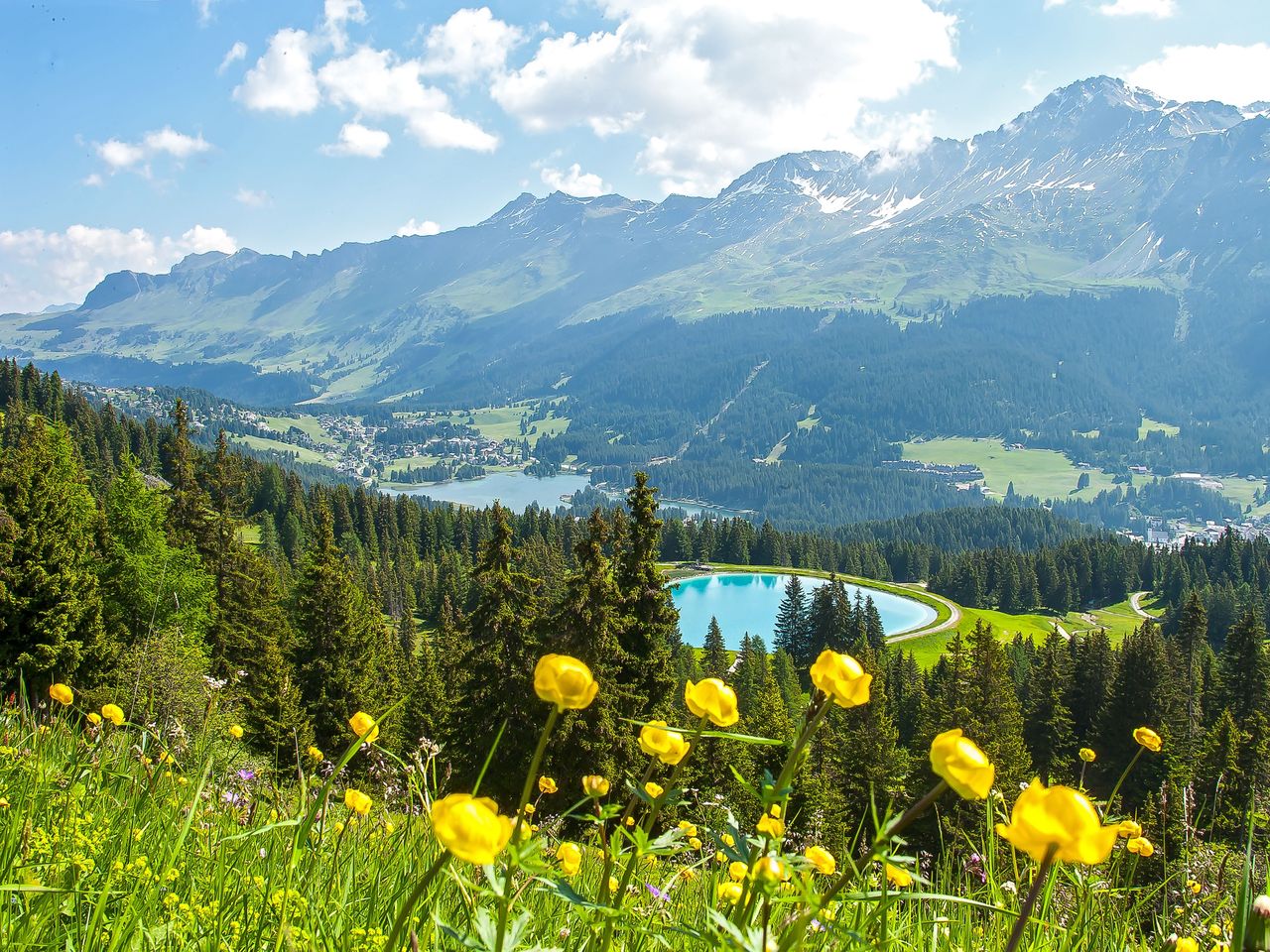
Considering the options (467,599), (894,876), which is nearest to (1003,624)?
(467,599)

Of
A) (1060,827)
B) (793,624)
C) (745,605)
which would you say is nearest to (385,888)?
(1060,827)

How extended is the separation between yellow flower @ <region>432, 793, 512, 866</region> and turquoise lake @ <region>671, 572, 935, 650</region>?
233 feet

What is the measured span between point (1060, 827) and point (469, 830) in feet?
2.36

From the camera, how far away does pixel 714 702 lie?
1402mm

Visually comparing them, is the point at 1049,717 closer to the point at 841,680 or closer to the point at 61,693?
the point at 61,693

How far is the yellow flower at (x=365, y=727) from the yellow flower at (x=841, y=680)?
0.91 m

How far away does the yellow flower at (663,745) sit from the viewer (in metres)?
1.46

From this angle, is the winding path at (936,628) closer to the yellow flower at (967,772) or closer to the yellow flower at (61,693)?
the yellow flower at (61,693)

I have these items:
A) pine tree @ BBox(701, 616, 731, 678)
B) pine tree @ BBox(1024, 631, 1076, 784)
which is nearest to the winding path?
pine tree @ BBox(701, 616, 731, 678)

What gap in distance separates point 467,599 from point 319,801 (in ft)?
248

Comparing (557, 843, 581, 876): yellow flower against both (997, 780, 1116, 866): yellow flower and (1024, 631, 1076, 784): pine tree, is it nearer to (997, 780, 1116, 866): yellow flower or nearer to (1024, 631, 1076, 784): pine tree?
(997, 780, 1116, 866): yellow flower

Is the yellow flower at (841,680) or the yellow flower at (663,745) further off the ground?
the yellow flower at (841,680)

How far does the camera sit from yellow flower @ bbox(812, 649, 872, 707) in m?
1.29

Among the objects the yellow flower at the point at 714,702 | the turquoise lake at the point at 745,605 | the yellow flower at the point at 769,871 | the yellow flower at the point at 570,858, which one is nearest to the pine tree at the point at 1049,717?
the turquoise lake at the point at 745,605
